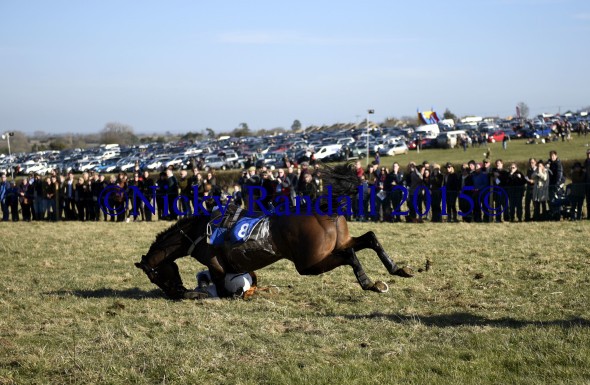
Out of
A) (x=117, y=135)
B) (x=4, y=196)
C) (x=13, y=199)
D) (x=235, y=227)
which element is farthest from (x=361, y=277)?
(x=117, y=135)

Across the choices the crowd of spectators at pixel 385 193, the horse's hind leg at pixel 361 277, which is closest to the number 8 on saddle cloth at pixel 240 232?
the horse's hind leg at pixel 361 277

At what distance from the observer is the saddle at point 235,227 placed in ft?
28.7

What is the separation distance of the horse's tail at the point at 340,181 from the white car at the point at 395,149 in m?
45.7

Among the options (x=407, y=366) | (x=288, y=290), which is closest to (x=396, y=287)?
(x=288, y=290)

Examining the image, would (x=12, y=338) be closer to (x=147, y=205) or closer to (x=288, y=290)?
(x=288, y=290)

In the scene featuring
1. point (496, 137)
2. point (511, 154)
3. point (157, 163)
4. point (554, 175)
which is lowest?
point (157, 163)

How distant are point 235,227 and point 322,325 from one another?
6.50 ft

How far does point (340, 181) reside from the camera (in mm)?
8984

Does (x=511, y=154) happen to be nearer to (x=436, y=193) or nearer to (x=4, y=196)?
(x=436, y=193)

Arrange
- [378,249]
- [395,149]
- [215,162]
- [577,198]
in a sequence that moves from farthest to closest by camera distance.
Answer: [395,149] < [215,162] < [577,198] < [378,249]

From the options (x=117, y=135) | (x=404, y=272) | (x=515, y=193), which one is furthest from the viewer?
(x=117, y=135)

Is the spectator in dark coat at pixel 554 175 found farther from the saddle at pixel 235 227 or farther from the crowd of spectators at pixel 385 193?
the saddle at pixel 235 227

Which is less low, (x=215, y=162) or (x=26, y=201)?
(x=26, y=201)

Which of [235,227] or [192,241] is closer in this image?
[235,227]
